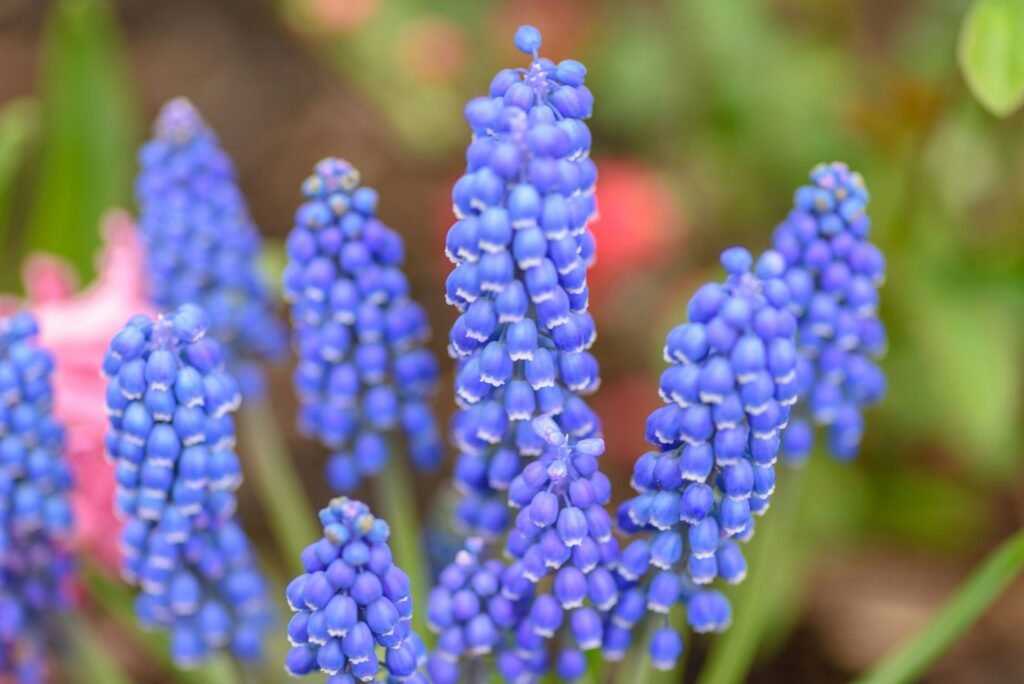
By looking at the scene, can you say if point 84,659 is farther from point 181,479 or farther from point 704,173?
point 704,173

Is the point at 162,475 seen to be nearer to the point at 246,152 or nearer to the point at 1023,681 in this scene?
the point at 1023,681

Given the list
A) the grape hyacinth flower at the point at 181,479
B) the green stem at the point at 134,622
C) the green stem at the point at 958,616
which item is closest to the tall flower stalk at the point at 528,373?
the grape hyacinth flower at the point at 181,479

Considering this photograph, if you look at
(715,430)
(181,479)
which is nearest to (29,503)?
(181,479)

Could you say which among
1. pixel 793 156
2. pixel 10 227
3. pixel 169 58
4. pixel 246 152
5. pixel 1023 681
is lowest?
pixel 1023 681

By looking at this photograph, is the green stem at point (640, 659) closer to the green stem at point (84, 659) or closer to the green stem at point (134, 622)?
the green stem at point (134, 622)

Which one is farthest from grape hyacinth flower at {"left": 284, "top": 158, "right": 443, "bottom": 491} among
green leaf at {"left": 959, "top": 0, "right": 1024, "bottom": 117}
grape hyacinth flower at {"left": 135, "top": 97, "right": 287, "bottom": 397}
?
green leaf at {"left": 959, "top": 0, "right": 1024, "bottom": 117}

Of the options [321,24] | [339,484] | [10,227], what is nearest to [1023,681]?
[339,484]
